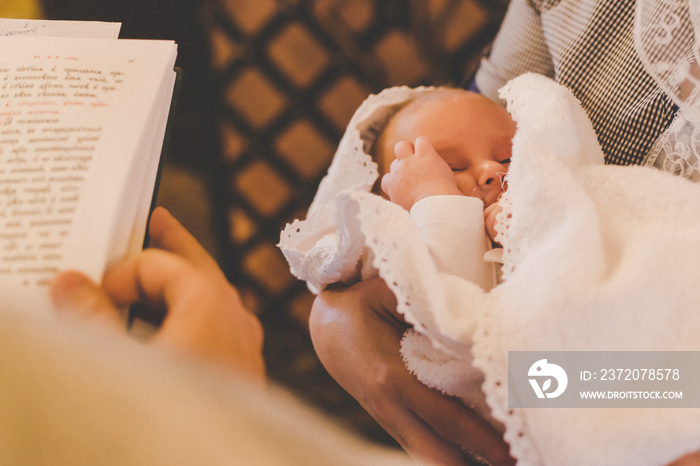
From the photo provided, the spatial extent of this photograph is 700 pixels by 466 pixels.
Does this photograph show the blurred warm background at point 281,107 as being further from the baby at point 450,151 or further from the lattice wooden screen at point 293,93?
the baby at point 450,151

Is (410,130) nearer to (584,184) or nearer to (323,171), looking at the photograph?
(584,184)

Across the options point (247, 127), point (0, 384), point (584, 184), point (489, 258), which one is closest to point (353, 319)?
A: point (489, 258)

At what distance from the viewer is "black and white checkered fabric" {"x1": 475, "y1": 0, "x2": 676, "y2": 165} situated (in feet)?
1.73

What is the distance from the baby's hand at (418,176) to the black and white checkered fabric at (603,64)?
0.22 meters

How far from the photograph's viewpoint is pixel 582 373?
35 cm

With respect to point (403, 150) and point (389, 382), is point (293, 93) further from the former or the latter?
point (389, 382)

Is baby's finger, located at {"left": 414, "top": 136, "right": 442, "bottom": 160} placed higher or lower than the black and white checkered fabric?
lower

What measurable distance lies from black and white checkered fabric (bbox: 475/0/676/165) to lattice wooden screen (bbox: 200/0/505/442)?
19cm

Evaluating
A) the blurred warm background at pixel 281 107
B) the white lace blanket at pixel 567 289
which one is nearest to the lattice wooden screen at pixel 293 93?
the blurred warm background at pixel 281 107

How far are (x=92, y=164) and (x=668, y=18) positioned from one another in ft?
2.04

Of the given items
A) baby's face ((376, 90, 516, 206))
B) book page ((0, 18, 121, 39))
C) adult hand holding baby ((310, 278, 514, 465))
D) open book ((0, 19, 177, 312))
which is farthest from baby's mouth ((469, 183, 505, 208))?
book page ((0, 18, 121, 39))

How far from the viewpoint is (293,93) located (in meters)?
0.91

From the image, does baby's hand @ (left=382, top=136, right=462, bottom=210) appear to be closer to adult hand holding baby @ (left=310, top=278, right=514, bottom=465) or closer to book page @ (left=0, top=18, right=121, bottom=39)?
adult hand holding baby @ (left=310, top=278, right=514, bottom=465)

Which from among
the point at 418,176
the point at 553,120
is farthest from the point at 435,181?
the point at 553,120
